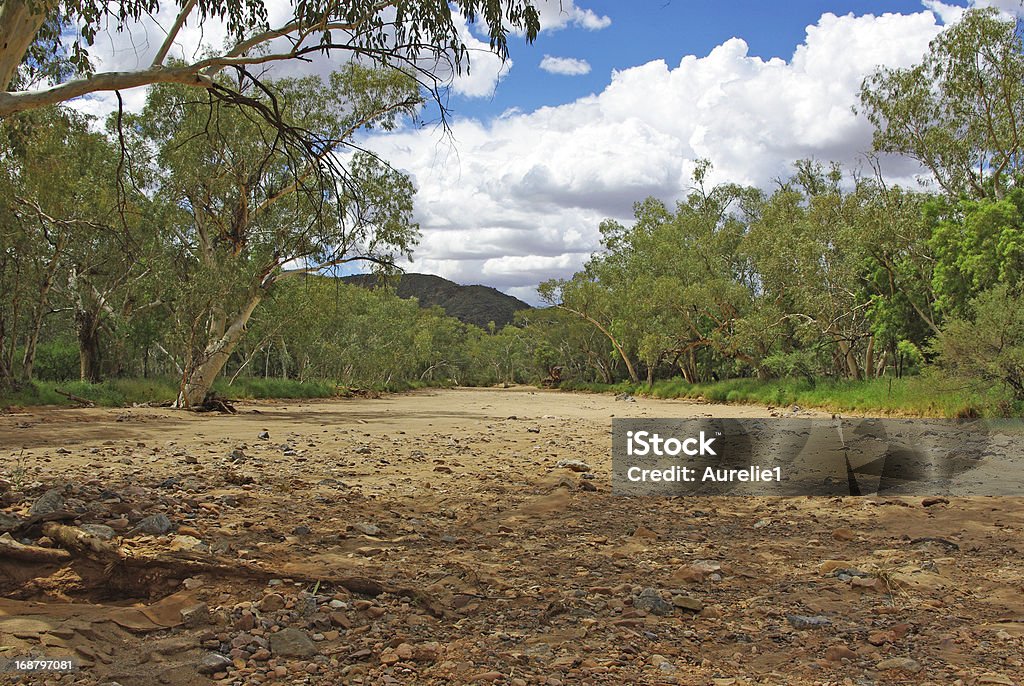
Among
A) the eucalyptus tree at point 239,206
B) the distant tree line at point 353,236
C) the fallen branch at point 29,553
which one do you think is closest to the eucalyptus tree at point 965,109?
the distant tree line at point 353,236

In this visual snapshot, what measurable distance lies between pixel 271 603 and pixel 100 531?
59.9 inches

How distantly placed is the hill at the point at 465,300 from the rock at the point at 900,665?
451ft

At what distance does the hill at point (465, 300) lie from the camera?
14525 centimetres

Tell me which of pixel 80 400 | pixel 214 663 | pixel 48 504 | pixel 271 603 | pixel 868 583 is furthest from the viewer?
pixel 80 400

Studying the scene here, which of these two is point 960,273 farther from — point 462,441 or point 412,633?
point 412,633

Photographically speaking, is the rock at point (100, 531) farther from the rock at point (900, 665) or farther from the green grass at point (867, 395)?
the green grass at point (867, 395)

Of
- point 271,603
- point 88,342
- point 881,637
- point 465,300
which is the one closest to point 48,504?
point 271,603

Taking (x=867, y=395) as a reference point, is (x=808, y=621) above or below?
below

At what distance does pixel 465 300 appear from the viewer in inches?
5984

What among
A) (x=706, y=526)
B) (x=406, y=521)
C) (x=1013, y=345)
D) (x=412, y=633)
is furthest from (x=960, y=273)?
(x=412, y=633)

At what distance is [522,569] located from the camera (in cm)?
466

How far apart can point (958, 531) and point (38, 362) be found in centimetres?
4035

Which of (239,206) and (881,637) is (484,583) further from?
(239,206)

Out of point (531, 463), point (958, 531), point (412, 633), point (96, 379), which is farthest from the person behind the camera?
point (96, 379)
